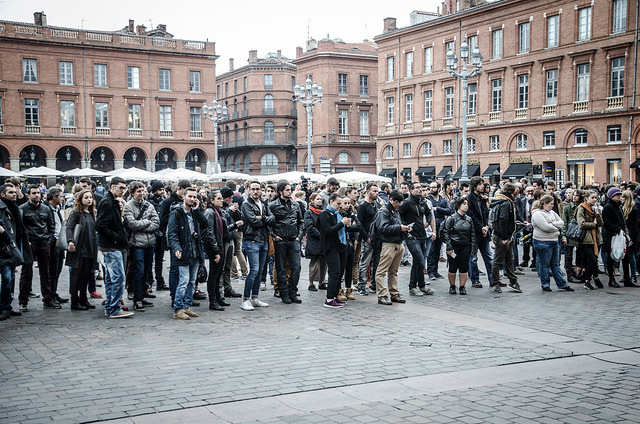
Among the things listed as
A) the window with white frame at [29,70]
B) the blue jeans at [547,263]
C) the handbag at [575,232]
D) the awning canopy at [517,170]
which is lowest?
the blue jeans at [547,263]

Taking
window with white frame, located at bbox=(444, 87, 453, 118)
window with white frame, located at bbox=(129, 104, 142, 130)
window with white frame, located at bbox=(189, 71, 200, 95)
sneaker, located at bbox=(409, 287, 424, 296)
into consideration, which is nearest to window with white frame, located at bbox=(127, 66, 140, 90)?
window with white frame, located at bbox=(129, 104, 142, 130)

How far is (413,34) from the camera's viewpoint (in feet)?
164

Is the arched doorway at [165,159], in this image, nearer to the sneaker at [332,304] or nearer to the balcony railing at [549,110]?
the balcony railing at [549,110]

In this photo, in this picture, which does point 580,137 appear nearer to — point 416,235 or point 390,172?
point 390,172

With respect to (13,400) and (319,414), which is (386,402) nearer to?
(319,414)

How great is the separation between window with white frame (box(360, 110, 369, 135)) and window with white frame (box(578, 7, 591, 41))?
2627 centimetres

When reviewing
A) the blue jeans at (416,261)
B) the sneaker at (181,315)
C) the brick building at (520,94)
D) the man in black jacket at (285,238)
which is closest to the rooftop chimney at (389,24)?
the brick building at (520,94)

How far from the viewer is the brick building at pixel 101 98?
161ft

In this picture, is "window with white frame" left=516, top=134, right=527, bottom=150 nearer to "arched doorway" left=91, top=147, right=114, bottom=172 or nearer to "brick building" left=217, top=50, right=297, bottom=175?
"brick building" left=217, top=50, right=297, bottom=175

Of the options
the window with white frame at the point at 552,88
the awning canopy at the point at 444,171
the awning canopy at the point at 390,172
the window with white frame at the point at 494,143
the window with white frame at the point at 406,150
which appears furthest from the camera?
the awning canopy at the point at 390,172

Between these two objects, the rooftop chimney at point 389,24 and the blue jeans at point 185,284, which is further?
the rooftop chimney at point 389,24

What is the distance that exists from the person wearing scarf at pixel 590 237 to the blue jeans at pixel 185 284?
764 cm

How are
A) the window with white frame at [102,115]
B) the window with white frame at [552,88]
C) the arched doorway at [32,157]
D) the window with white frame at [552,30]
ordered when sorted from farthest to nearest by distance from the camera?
the window with white frame at [102,115]
the arched doorway at [32,157]
the window with white frame at [552,88]
the window with white frame at [552,30]

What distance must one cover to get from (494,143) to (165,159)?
2929 cm
